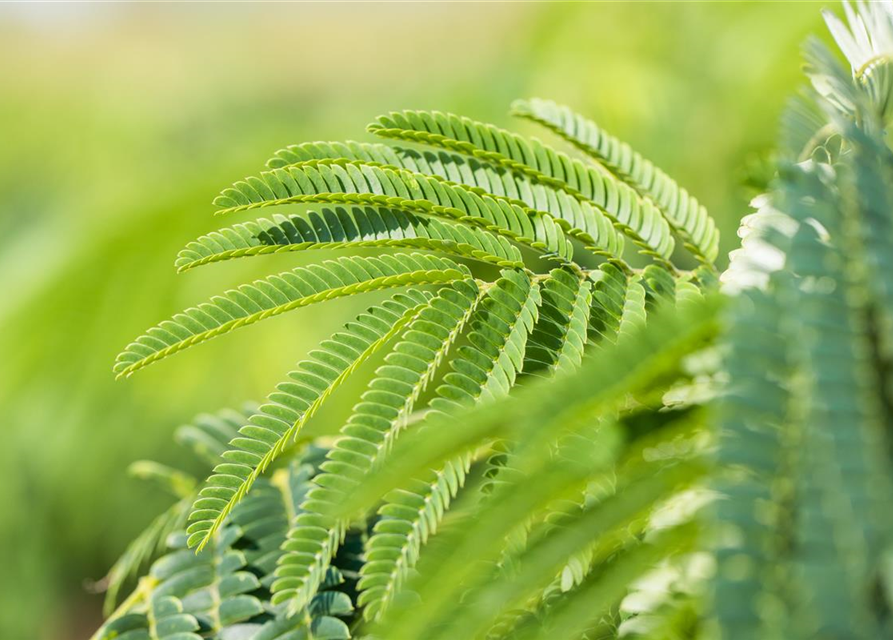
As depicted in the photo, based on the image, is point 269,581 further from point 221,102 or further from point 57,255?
point 221,102

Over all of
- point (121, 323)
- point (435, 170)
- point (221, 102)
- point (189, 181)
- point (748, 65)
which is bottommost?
point (435, 170)

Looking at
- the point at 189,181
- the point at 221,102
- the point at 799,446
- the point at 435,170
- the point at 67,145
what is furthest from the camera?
the point at 221,102

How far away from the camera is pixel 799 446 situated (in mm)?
247

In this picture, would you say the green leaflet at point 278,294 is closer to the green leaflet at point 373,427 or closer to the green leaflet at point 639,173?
the green leaflet at point 373,427

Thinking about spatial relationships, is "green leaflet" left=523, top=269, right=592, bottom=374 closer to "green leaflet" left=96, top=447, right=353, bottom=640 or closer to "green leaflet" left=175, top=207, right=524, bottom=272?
"green leaflet" left=175, top=207, right=524, bottom=272

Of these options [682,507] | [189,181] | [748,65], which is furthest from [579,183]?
[189,181]

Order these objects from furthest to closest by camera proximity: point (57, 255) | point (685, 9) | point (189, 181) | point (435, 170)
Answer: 1. point (57, 255)
2. point (189, 181)
3. point (685, 9)
4. point (435, 170)

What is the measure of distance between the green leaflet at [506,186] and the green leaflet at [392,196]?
0.02 metres

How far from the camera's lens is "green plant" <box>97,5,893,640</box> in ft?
0.79

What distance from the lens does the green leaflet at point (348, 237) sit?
19.0 inches

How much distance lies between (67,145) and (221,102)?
3.66 feet

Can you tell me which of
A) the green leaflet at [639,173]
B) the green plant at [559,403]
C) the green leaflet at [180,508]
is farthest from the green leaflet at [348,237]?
the green leaflet at [180,508]

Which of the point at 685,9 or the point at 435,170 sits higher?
the point at 685,9

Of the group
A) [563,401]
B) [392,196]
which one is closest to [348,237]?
[392,196]
